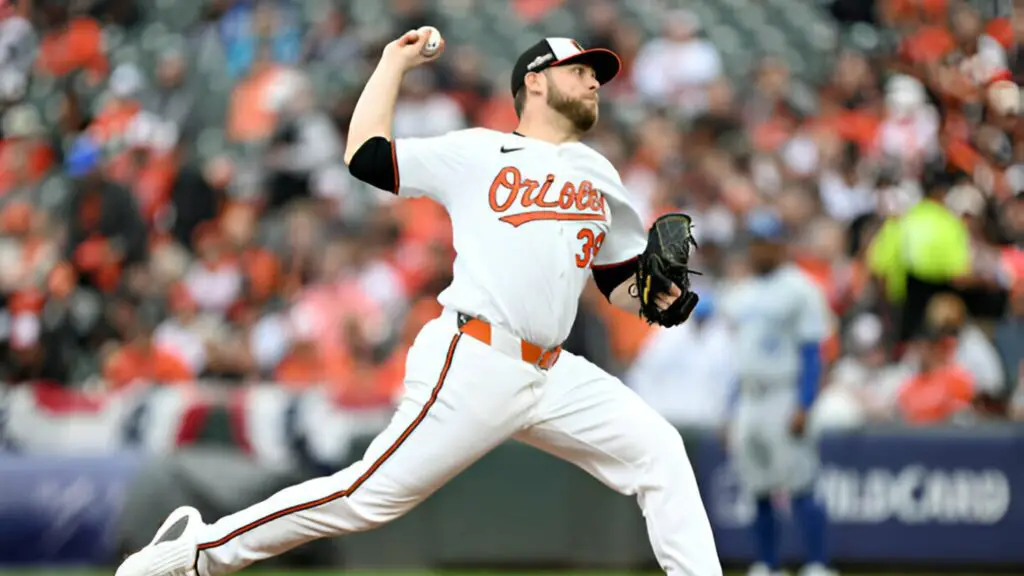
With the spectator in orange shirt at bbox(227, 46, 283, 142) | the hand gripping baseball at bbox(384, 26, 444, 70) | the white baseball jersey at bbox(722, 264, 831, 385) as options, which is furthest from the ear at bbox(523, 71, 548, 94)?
the spectator in orange shirt at bbox(227, 46, 283, 142)

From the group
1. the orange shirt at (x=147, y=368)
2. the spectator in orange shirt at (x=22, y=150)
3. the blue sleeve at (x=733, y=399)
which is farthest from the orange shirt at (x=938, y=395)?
the spectator in orange shirt at (x=22, y=150)

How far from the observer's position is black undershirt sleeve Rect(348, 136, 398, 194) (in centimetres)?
556

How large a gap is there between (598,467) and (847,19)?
11559 mm

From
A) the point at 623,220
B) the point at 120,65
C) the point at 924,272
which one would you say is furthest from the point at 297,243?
the point at 623,220

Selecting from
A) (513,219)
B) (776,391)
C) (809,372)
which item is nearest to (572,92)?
(513,219)

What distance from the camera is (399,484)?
5.48 metres

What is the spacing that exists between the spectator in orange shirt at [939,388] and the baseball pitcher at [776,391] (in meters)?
1.83

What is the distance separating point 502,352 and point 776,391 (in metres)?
4.57

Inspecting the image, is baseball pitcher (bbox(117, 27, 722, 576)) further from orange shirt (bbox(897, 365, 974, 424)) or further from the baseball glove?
orange shirt (bbox(897, 365, 974, 424))

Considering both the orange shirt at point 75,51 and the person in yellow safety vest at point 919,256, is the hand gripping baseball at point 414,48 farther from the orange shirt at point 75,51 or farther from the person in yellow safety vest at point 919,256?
the orange shirt at point 75,51

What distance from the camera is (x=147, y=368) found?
1267 cm

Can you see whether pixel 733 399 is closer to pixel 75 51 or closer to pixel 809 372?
pixel 809 372

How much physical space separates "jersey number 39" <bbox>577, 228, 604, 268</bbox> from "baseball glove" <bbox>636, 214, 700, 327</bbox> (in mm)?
233

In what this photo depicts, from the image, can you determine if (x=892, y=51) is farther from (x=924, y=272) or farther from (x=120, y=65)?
(x=120, y=65)
